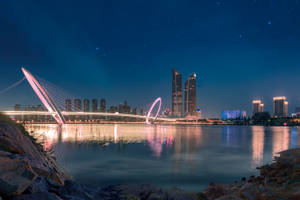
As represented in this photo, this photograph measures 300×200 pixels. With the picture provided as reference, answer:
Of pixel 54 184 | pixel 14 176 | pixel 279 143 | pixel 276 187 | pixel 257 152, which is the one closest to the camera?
pixel 14 176

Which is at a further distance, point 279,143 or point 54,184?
point 279,143

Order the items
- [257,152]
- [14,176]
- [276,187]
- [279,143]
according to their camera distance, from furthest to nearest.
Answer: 1. [279,143]
2. [257,152]
3. [276,187]
4. [14,176]

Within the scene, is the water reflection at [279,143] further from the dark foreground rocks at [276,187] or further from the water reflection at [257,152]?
the dark foreground rocks at [276,187]

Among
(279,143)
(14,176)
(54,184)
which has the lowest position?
(279,143)

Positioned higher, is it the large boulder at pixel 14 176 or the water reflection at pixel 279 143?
the large boulder at pixel 14 176

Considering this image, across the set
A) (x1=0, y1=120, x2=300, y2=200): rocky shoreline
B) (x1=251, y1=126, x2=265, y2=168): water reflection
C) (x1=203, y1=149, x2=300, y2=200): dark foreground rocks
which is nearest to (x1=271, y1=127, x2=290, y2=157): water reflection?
(x1=251, y1=126, x2=265, y2=168): water reflection

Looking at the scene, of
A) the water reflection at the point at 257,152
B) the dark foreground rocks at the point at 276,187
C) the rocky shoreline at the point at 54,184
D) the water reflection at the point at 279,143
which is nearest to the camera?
the rocky shoreline at the point at 54,184

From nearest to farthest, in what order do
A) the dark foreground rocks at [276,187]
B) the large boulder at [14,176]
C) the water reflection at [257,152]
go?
the large boulder at [14,176]
the dark foreground rocks at [276,187]
the water reflection at [257,152]

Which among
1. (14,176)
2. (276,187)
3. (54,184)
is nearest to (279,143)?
(276,187)

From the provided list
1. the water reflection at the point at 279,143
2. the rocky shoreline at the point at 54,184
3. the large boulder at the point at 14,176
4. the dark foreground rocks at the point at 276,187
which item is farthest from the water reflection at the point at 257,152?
the large boulder at the point at 14,176

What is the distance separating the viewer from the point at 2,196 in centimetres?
332

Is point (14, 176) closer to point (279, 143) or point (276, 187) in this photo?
point (276, 187)

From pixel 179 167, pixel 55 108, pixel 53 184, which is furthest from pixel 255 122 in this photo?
pixel 53 184

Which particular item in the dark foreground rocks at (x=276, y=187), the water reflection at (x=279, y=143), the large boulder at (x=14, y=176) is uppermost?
the large boulder at (x=14, y=176)
